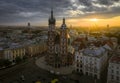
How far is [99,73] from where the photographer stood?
51.3 meters

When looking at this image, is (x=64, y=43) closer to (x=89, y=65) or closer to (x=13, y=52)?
(x=89, y=65)

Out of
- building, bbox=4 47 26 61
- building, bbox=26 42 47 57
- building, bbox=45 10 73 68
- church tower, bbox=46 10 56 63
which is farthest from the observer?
building, bbox=26 42 47 57

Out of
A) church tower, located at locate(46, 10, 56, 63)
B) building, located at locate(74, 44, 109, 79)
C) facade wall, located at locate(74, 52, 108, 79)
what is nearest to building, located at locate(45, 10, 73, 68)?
church tower, located at locate(46, 10, 56, 63)

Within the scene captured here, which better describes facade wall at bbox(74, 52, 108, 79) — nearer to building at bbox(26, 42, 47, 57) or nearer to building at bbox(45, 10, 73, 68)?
building at bbox(45, 10, 73, 68)

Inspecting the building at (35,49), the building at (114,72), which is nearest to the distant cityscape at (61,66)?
the building at (114,72)

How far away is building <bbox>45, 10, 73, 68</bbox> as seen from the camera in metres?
64.4

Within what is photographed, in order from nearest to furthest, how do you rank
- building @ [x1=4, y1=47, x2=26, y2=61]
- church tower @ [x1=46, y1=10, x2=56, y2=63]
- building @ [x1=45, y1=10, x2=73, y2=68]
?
building @ [x1=45, y1=10, x2=73, y2=68], church tower @ [x1=46, y1=10, x2=56, y2=63], building @ [x1=4, y1=47, x2=26, y2=61]

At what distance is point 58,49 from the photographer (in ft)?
222

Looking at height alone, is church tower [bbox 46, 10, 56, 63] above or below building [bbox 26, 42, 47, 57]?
above

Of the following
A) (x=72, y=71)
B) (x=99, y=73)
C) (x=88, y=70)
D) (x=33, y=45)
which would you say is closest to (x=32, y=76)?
(x=72, y=71)

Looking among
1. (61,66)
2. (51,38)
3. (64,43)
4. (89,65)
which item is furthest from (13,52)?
(89,65)

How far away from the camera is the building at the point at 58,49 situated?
211 feet

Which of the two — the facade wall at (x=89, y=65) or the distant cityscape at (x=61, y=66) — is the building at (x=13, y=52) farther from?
the facade wall at (x=89, y=65)

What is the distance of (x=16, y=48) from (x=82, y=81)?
3869cm
